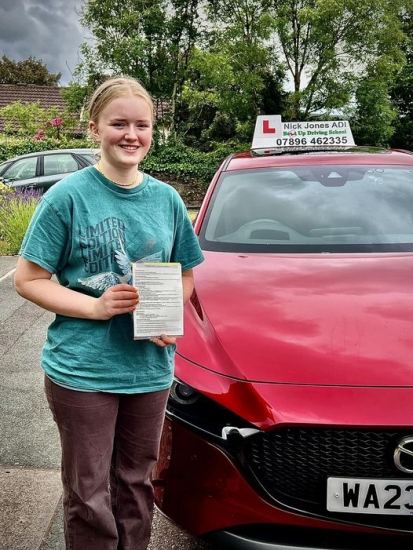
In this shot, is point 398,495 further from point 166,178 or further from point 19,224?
point 166,178

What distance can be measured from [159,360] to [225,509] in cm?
50

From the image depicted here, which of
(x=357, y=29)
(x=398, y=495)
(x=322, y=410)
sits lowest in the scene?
(x=398, y=495)

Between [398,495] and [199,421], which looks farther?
[199,421]

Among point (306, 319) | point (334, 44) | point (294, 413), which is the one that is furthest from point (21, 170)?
point (294, 413)

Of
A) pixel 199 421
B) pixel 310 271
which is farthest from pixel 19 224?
pixel 199 421

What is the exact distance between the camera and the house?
28.2 meters

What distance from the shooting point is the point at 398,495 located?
1651 millimetres

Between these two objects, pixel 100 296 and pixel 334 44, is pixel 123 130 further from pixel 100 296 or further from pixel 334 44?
pixel 334 44

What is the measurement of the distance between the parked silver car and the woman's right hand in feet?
35.3

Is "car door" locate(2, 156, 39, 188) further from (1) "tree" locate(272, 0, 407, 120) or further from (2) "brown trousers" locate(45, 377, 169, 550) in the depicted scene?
(2) "brown trousers" locate(45, 377, 169, 550)

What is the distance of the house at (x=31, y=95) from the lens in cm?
2817

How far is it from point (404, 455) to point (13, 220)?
22.7 ft

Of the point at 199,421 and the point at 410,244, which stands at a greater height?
the point at 410,244

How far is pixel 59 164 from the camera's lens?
1205 centimetres
